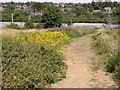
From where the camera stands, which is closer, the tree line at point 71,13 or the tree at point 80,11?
the tree line at point 71,13

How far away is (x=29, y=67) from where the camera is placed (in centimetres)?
519

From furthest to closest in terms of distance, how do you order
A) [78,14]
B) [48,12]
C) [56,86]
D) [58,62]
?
1. [78,14]
2. [48,12]
3. [58,62]
4. [56,86]

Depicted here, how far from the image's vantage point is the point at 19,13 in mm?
40469

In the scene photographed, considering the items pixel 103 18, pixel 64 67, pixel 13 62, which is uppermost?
pixel 13 62

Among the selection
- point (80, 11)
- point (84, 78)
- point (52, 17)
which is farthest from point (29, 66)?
point (80, 11)

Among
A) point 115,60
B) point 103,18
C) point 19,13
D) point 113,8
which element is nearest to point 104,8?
point 103,18

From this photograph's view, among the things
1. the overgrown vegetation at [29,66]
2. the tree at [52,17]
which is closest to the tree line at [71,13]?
the tree at [52,17]

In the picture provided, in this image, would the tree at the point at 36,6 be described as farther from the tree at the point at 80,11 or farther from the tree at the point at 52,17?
the tree at the point at 52,17

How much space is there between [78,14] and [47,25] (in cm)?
1465

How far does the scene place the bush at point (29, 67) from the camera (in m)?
4.85

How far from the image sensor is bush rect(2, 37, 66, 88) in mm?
4848

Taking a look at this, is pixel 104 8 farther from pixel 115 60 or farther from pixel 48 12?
pixel 115 60

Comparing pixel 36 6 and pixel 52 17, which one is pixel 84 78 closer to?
pixel 52 17

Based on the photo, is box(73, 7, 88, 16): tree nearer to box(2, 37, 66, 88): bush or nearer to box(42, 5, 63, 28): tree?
box(42, 5, 63, 28): tree
